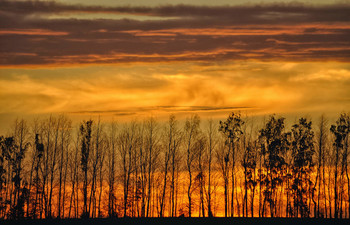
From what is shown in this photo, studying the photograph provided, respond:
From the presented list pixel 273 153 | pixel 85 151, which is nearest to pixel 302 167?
pixel 273 153

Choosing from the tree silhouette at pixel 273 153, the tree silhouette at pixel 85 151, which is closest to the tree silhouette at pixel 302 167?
the tree silhouette at pixel 273 153

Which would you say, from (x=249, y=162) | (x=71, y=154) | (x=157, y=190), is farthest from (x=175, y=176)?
(x=71, y=154)

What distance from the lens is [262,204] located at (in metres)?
93.4

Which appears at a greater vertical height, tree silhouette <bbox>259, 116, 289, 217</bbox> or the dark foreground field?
tree silhouette <bbox>259, 116, 289, 217</bbox>

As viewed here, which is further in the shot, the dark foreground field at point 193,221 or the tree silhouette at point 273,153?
the tree silhouette at point 273,153

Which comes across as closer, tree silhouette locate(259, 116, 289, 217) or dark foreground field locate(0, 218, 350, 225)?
dark foreground field locate(0, 218, 350, 225)

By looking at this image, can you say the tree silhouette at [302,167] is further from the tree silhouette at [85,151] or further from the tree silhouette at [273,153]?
the tree silhouette at [85,151]

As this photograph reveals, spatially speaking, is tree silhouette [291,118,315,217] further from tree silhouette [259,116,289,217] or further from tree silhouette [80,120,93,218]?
tree silhouette [80,120,93,218]

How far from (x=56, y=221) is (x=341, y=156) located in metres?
47.5

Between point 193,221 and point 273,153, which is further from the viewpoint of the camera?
point 273,153

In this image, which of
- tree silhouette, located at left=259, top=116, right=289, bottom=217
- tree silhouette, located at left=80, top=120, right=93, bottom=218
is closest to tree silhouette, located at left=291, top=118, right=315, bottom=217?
tree silhouette, located at left=259, top=116, right=289, bottom=217

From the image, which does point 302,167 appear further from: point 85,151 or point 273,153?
point 85,151

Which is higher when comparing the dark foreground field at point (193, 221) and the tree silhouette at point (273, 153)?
the tree silhouette at point (273, 153)

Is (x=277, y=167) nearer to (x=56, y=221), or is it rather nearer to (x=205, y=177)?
(x=205, y=177)
